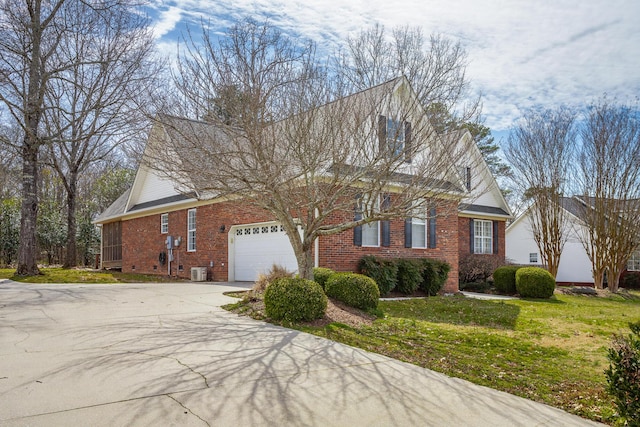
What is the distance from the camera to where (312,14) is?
9133 mm

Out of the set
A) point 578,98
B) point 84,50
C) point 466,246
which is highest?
point 84,50

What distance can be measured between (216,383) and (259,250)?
11429mm

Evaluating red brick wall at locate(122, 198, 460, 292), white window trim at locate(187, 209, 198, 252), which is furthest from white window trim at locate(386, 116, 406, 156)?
white window trim at locate(187, 209, 198, 252)

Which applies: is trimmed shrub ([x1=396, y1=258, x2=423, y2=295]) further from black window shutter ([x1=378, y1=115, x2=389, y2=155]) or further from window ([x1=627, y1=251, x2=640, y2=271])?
window ([x1=627, y1=251, x2=640, y2=271])

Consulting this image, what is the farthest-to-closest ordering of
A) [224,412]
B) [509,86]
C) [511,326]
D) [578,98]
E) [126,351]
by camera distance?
[578,98] → [509,86] → [511,326] → [126,351] → [224,412]

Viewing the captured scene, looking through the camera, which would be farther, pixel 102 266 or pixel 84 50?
pixel 102 266

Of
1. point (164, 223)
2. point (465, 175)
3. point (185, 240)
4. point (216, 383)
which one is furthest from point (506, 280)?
point (216, 383)

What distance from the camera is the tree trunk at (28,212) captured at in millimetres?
17672

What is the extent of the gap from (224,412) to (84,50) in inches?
765

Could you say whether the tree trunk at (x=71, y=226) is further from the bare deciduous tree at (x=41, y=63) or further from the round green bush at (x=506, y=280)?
the round green bush at (x=506, y=280)

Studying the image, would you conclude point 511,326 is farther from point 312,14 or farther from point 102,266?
point 102,266

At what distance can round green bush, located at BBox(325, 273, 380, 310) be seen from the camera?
10.5 m

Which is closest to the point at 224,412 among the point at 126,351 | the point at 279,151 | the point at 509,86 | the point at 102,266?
the point at 126,351

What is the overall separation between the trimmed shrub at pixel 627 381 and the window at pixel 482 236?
18020mm
